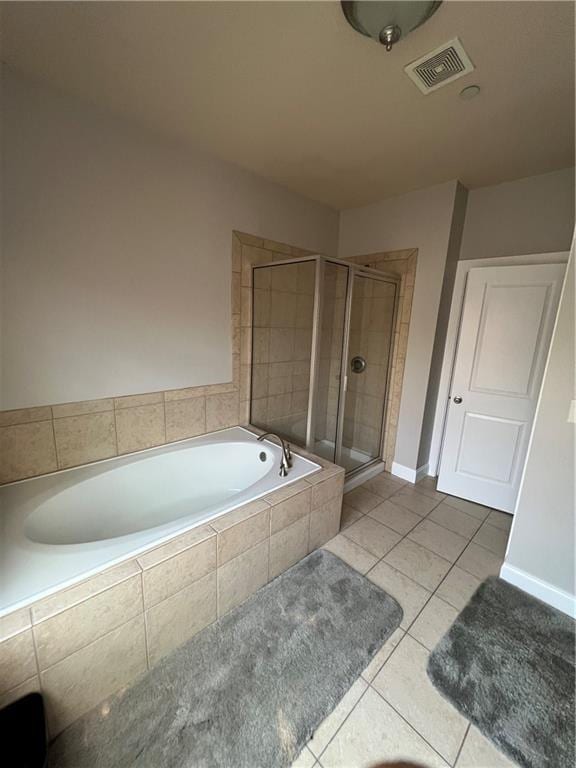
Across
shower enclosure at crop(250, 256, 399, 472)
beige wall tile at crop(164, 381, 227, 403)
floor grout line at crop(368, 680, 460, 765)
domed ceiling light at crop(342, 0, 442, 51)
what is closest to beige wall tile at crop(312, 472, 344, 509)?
shower enclosure at crop(250, 256, 399, 472)

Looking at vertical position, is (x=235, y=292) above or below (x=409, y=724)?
above

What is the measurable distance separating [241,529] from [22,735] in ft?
2.75

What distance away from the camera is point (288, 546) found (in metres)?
1.69

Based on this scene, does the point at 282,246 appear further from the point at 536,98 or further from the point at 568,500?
the point at 568,500

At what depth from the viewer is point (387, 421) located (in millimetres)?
2949

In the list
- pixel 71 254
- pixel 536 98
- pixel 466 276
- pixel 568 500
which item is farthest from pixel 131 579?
A: pixel 466 276

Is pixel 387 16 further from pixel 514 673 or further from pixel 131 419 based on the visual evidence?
pixel 514 673

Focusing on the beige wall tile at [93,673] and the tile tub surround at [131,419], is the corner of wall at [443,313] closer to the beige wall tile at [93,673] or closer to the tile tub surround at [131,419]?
the tile tub surround at [131,419]

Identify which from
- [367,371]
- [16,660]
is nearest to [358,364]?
[367,371]

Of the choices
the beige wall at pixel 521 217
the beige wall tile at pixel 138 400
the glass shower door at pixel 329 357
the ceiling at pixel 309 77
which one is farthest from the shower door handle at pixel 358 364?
the beige wall tile at pixel 138 400

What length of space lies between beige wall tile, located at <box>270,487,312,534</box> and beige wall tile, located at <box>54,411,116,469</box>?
1.09m

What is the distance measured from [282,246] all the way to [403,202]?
1086mm

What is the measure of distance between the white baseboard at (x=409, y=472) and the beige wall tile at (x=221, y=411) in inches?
62.0

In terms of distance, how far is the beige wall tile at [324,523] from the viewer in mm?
1830
